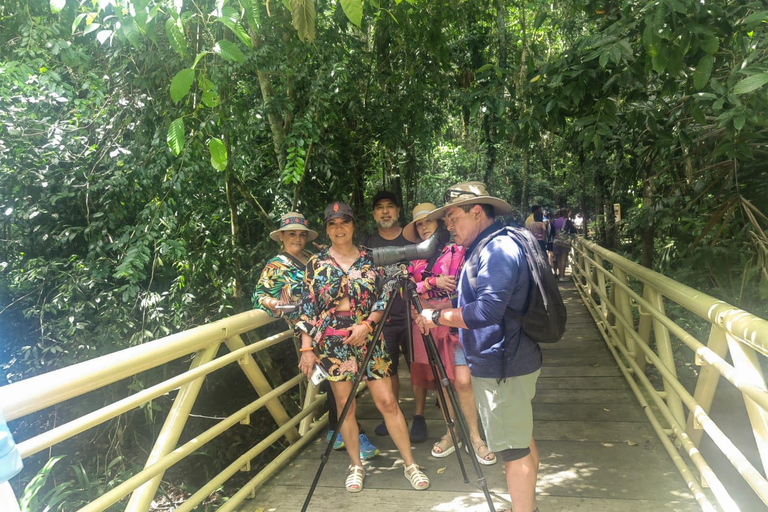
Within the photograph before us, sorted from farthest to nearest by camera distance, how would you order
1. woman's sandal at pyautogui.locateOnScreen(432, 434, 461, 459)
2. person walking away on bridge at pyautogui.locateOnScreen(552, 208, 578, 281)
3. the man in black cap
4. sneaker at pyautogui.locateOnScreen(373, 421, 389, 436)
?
person walking away on bridge at pyautogui.locateOnScreen(552, 208, 578, 281), sneaker at pyautogui.locateOnScreen(373, 421, 389, 436), the man in black cap, woman's sandal at pyautogui.locateOnScreen(432, 434, 461, 459)

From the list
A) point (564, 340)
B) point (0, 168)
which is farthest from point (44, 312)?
point (564, 340)

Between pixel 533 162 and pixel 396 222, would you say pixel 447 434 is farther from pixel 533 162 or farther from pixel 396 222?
pixel 533 162

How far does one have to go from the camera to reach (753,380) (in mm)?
1851

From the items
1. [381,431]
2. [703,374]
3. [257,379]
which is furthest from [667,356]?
[257,379]

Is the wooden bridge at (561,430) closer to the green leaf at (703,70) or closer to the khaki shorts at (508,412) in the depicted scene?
the khaki shorts at (508,412)

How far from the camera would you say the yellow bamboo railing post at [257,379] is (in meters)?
3.06

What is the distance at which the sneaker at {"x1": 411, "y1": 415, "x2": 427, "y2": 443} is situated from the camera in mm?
3645

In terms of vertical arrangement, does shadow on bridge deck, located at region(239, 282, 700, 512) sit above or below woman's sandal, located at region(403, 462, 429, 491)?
below

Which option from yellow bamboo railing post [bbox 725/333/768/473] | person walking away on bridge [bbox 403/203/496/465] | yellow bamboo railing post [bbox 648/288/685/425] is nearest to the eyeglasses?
person walking away on bridge [bbox 403/203/496/465]

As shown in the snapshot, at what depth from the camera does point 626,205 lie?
38.0ft

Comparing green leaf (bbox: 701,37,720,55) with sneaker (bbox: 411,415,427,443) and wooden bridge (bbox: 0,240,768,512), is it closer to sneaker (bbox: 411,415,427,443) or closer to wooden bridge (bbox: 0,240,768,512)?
wooden bridge (bbox: 0,240,768,512)

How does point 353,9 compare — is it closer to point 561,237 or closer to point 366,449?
point 366,449

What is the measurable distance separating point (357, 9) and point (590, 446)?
2.94 m

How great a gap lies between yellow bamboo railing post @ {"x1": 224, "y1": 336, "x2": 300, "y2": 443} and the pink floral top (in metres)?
1.02
